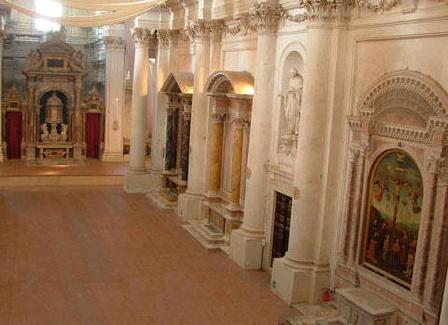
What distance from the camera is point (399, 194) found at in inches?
363

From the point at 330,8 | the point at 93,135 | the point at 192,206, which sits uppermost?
the point at 330,8

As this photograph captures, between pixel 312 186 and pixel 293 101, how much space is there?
2.18m

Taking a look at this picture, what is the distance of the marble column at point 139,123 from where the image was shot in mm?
20734

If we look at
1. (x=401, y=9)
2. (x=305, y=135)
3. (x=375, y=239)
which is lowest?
(x=375, y=239)

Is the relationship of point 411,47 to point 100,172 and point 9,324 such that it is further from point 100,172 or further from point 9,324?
point 100,172

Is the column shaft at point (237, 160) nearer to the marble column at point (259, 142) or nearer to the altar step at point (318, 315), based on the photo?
the marble column at point (259, 142)

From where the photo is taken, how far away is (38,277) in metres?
11.8

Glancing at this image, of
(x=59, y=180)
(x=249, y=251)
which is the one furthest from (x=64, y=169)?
(x=249, y=251)

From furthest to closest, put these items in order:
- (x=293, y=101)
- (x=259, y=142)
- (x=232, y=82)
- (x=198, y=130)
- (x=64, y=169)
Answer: (x=64, y=169), (x=198, y=130), (x=232, y=82), (x=259, y=142), (x=293, y=101)

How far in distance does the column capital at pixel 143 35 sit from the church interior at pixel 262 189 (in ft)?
0.27

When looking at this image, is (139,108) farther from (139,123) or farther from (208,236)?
(208,236)

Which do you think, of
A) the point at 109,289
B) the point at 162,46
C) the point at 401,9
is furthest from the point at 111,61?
the point at 401,9

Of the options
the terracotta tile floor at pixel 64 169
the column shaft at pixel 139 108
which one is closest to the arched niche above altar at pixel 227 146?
the column shaft at pixel 139 108

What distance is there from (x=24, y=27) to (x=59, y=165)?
7860 mm
